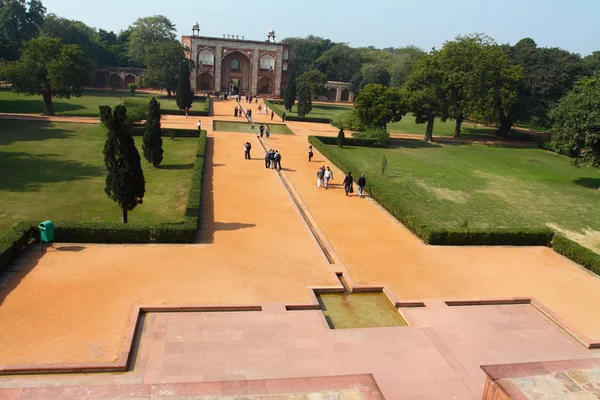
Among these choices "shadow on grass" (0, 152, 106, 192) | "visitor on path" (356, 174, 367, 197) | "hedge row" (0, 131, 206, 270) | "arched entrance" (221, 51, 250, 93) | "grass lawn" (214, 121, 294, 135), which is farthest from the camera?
"arched entrance" (221, 51, 250, 93)

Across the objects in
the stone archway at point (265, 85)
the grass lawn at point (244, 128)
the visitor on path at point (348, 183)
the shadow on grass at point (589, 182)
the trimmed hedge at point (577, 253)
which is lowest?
the trimmed hedge at point (577, 253)

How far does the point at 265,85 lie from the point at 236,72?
483 centimetres

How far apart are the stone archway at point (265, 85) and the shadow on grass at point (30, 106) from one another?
31367 millimetres

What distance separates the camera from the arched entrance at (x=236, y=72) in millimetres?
67375

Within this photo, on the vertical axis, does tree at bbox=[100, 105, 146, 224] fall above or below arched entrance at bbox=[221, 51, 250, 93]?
below

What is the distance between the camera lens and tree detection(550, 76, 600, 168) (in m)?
23.0

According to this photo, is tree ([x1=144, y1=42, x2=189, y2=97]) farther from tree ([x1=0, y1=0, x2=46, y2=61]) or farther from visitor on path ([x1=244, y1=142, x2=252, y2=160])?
visitor on path ([x1=244, y1=142, x2=252, y2=160])

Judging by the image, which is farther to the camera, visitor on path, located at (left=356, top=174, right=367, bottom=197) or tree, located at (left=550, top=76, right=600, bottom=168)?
tree, located at (left=550, top=76, right=600, bottom=168)

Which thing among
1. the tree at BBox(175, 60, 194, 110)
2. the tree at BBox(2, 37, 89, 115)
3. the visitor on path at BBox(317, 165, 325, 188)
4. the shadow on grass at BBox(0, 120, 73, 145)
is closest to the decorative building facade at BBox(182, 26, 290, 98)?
the tree at BBox(175, 60, 194, 110)

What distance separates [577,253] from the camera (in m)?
14.3

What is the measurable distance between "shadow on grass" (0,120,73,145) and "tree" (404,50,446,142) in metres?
24.2

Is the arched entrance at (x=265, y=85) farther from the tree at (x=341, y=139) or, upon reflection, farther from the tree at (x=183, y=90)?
the tree at (x=341, y=139)

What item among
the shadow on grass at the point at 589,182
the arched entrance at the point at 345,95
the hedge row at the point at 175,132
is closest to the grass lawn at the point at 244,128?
the hedge row at the point at 175,132

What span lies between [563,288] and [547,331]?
2.81 m
